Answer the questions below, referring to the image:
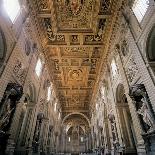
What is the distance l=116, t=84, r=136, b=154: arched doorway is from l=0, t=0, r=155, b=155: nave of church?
0.06 metres

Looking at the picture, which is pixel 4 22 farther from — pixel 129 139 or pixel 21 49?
pixel 129 139

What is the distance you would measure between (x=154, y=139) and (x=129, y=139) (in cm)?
390

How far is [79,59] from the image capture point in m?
16.9

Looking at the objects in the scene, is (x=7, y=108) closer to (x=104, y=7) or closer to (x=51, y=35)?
(x=51, y=35)

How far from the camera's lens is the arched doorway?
1059 cm

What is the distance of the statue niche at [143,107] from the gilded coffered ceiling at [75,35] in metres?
5.99

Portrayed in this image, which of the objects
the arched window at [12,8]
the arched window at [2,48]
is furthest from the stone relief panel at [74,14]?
the arched window at [2,48]

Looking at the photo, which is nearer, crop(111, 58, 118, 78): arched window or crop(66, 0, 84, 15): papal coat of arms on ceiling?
crop(66, 0, 84, 15): papal coat of arms on ceiling

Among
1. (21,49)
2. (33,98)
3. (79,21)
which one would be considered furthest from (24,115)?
(79,21)

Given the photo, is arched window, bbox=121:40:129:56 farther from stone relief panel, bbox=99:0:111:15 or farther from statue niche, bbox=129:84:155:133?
statue niche, bbox=129:84:155:133

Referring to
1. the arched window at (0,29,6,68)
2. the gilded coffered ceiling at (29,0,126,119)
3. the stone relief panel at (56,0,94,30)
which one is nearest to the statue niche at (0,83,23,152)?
the arched window at (0,29,6,68)

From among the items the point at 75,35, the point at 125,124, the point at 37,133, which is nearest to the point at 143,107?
the point at 125,124

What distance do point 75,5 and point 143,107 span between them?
7934 mm

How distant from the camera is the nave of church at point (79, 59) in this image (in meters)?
7.76
